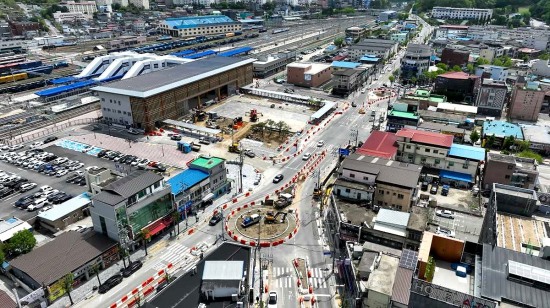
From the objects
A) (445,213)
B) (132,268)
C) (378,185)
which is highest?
(378,185)

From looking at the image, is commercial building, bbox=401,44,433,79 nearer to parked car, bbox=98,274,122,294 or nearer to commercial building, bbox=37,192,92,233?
commercial building, bbox=37,192,92,233

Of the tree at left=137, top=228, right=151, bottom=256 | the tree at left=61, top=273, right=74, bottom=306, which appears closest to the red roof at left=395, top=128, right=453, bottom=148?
the tree at left=137, top=228, right=151, bottom=256

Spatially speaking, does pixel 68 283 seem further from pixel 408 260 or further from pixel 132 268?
pixel 408 260

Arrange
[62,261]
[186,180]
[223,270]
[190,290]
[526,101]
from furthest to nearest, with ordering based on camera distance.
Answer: [526,101] < [186,180] < [62,261] < [223,270] < [190,290]

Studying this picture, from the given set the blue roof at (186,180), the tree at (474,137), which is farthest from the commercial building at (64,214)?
the tree at (474,137)

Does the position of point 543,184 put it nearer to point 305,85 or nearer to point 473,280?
point 473,280

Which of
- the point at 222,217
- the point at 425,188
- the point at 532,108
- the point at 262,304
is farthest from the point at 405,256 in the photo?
the point at 532,108

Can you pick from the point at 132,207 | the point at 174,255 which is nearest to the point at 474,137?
the point at 174,255

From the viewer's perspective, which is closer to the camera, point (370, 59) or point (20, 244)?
point (20, 244)
